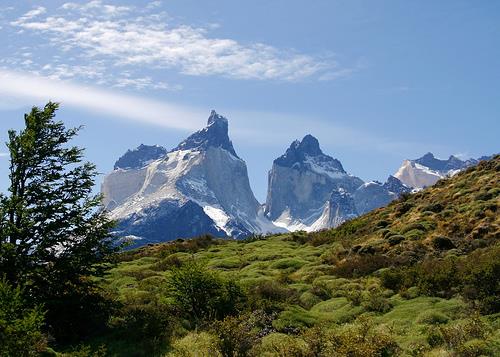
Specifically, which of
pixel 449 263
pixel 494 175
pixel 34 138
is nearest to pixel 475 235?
pixel 449 263

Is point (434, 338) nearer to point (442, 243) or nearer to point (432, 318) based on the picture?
point (432, 318)

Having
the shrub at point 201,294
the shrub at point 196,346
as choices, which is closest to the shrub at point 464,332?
the shrub at point 196,346

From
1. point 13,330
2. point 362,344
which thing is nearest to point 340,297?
point 362,344

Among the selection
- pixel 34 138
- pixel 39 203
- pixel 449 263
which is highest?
pixel 34 138

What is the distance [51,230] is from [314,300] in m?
15.1

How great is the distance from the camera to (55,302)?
26.6 m

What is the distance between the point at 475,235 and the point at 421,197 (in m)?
18.6

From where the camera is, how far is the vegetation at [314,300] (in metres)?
22.2

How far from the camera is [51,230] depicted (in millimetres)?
28312

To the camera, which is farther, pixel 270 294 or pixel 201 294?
pixel 270 294

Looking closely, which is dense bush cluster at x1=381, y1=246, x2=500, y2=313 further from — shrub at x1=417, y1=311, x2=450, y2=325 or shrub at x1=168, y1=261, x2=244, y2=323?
shrub at x1=168, y1=261, x2=244, y2=323

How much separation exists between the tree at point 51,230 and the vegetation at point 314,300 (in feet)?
0.95

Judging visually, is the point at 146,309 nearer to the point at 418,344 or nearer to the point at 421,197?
the point at 418,344

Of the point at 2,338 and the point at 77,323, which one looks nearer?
the point at 2,338
